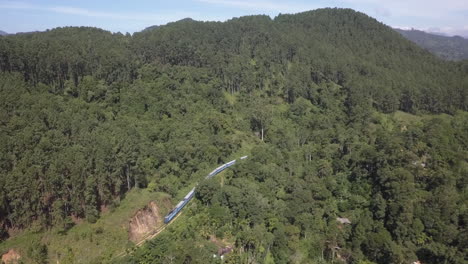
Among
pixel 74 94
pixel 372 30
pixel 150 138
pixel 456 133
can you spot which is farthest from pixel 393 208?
pixel 372 30

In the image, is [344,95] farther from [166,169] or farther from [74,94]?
[74,94]

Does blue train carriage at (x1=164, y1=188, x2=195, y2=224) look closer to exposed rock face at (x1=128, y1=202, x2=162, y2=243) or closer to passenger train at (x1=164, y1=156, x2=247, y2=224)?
passenger train at (x1=164, y1=156, x2=247, y2=224)

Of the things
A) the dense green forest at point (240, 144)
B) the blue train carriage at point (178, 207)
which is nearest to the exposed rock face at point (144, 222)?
the blue train carriage at point (178, 207)

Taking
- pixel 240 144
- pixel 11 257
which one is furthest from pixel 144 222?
pixel 240 144

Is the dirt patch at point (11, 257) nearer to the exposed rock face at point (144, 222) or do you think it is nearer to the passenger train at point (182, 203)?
the exposed rock face at point (144, 222)

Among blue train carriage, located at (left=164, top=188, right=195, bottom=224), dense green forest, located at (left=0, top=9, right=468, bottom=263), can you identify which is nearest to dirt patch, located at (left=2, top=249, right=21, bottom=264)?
dense green forest, located at (left=0, top=9, right=468, bottom=263)

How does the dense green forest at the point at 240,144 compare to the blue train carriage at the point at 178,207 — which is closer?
the dense green forest at the point at 240,144
